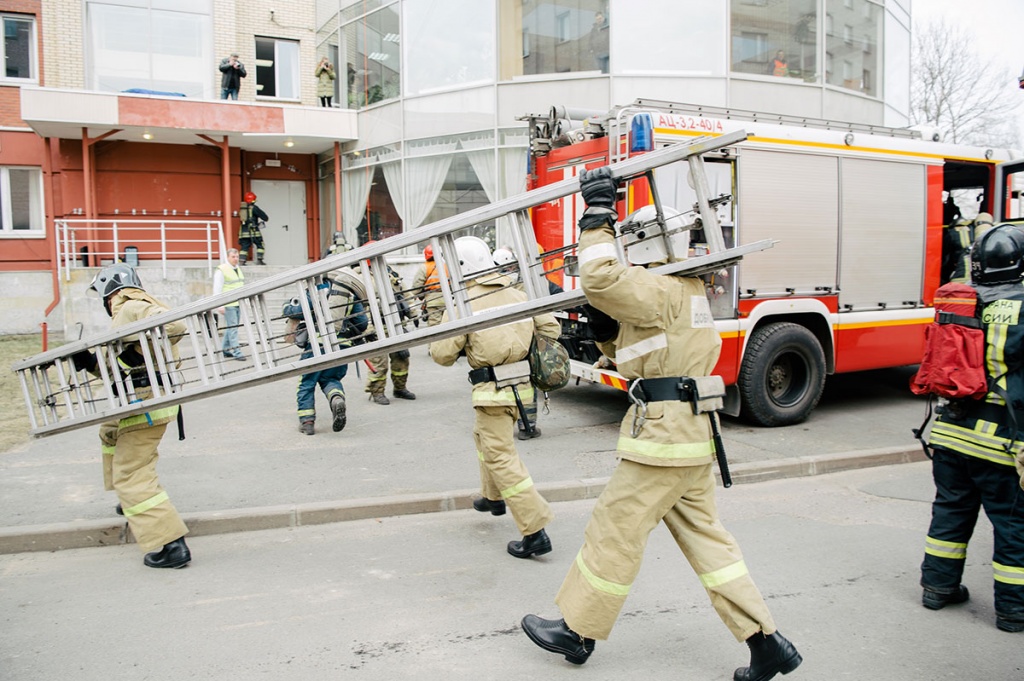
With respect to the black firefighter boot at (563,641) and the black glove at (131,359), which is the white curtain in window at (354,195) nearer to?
the black glove at (131,359)

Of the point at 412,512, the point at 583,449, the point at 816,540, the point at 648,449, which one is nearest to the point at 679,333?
the point at 648,449

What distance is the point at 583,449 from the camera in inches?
282

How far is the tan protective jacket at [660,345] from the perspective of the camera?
3092 mm

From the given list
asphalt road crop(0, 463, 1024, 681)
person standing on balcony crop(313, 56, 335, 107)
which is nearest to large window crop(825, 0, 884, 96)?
person standing on balcony crop(313, 56, 335, 107)

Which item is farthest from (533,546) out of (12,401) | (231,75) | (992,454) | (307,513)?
(231,75)

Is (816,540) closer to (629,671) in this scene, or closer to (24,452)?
(629,671)

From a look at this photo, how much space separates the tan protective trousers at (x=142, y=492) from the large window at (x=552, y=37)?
38.8 ft

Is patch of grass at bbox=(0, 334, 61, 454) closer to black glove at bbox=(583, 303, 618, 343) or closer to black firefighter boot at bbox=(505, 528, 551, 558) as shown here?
black firefighter boot at bbox=(505, 528, 551, 558)

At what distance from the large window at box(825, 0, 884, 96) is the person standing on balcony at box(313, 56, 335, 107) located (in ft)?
34.7

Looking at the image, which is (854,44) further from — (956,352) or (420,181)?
(956,352)

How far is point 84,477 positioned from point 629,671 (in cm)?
479

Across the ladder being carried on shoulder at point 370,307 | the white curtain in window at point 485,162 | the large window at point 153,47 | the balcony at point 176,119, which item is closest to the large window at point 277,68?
the large window at point 153,47

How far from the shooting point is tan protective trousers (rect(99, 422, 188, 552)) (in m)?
4.51

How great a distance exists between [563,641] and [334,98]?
57.0 feet
